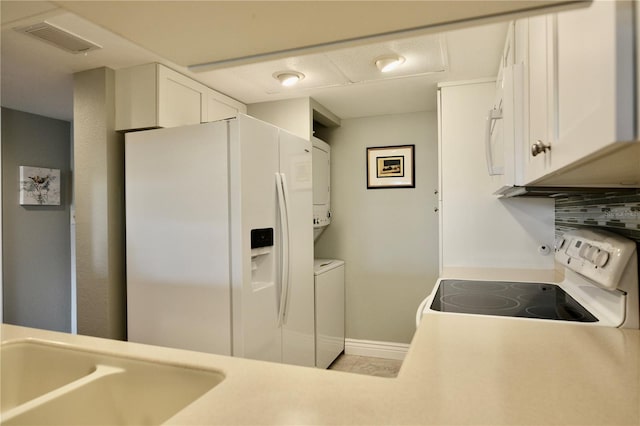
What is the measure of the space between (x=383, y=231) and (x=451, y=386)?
9.28ft

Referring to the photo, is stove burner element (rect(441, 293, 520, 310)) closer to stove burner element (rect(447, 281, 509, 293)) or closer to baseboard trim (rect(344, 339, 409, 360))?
stove burner element (rect(447, 281, 509, 293))

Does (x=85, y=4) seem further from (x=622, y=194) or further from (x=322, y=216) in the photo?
(x=322, y=216)

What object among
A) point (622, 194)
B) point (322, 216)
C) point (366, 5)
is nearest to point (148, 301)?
point (322, 216)

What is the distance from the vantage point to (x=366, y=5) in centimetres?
58

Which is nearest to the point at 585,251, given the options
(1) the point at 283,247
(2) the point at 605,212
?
(2) the point at 605,212

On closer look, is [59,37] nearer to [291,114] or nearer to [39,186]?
[291,114]

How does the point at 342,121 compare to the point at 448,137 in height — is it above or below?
above

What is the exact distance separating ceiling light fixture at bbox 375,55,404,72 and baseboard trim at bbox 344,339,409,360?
95.6 inches

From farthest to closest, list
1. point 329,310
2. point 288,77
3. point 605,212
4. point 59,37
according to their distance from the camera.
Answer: point 329,310, point 288,77, point 59,37, point 605,212

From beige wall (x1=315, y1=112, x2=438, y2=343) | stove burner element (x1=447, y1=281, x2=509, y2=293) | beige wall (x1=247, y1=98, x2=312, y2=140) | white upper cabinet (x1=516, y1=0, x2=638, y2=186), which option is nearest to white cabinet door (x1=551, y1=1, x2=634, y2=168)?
white upper cabinet (x1=516, y1=0, x2=638, y2=186)

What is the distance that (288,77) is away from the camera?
8.32 feet

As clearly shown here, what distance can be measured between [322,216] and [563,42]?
9.03 ft

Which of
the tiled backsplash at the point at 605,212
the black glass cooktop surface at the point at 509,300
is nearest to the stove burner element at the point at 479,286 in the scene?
the black glass cooktop surface at the point at 509,300

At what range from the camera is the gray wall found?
3.19 meters
